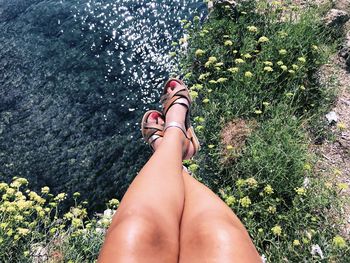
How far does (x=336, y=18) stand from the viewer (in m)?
4.57

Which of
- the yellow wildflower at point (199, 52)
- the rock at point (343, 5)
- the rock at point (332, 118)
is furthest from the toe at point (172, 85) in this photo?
the rock at point (343, 5)

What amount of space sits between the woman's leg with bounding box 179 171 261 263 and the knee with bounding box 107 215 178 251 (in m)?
0.11

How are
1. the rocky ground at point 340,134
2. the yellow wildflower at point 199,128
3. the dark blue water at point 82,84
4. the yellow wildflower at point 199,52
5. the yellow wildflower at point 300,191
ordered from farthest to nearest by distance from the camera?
the yellow wildflower at point 199,52
the dark blue water at point 82,84
the yellow wildflower at point 199,128
the rocky ground at point 340,134
the yellow wildflower at point 300,191

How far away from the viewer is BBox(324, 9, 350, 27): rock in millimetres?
4559

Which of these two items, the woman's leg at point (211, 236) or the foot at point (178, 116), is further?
the foot at point (178, 116)

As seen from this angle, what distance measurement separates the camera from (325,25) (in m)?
4.52

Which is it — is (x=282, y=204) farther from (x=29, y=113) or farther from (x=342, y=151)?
(x=29, y=113)

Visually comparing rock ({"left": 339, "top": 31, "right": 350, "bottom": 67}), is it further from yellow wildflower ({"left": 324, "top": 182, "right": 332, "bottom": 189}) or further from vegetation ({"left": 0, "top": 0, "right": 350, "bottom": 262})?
yellow wildflower ({"left": 324, "top": 182, "right": 332, "bottom": 189})

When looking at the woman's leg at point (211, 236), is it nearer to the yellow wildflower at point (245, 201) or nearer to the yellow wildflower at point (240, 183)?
the yellow wildflower at point (245, 201)

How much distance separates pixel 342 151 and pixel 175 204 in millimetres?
2246

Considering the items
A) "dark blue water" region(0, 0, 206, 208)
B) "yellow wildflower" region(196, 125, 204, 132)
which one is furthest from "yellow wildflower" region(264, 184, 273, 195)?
"dark blue water" region(0, 0, 206, 208)

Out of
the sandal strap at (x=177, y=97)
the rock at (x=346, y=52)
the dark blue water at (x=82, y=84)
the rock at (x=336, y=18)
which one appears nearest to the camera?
the sandal strap at (x=177, y=97)

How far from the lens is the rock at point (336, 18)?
4559mm

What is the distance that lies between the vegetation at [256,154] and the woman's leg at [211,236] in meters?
0.85
